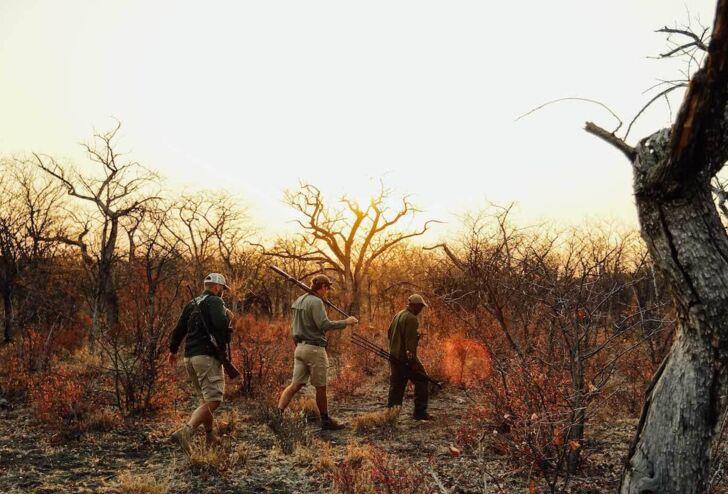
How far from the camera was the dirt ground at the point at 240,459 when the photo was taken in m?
4.68

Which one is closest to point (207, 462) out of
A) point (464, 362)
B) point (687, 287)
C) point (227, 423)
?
point (227, 423)

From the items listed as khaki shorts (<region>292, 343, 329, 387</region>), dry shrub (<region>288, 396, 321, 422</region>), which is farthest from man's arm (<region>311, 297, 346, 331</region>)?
dry shrub (<region>288, 396, 321, 422</region>)

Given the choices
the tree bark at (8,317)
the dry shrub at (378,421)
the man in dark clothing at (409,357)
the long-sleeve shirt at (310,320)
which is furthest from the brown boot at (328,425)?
the tree bark at (8,317)

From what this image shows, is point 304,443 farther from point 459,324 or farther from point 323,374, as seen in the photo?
point 459,324

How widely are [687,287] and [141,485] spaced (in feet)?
14.7

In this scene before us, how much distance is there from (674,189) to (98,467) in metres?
5.84

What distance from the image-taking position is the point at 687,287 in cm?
196

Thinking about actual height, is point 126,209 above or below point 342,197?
below

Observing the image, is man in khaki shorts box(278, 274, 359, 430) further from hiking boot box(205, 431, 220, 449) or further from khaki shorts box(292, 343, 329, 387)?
hiking boot box(205, 431, 220, 449)

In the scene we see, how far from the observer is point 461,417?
24.7 feet

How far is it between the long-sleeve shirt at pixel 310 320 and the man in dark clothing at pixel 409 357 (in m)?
1.11

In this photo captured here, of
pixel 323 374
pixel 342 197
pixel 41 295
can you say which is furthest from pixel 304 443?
pixel 342 197

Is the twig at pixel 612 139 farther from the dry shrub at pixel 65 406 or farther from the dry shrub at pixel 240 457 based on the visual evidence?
the dry shrub at pixel 65 406

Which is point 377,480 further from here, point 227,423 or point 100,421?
point 100,421
